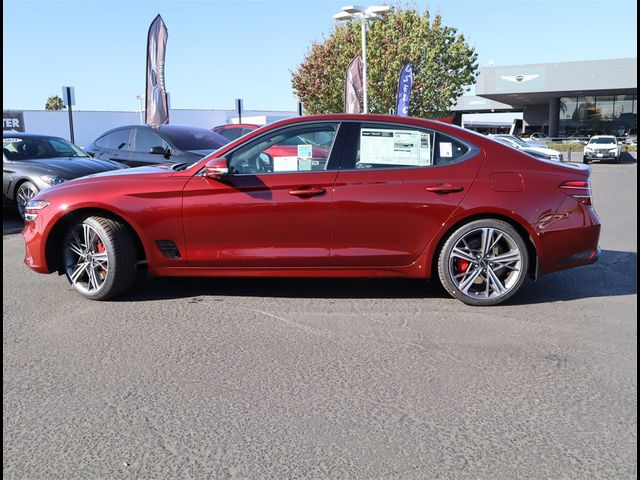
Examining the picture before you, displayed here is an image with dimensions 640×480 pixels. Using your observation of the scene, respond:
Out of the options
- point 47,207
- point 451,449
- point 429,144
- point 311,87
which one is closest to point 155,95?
point 47,207

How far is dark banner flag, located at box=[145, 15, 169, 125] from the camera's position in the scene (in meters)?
16.4

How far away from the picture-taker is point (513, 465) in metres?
2.53

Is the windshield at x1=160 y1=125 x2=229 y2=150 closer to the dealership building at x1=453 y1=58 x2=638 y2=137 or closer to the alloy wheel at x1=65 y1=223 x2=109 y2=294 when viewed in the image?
the alloy wheel at x1=65 y1=223 x2=109 y2=294

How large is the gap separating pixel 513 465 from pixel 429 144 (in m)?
2.91

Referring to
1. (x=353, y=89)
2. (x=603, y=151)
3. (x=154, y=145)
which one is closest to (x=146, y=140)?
(x=154, y=145)

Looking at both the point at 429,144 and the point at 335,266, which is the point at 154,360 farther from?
the point at 429,144

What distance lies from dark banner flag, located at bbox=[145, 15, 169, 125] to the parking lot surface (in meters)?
12.0

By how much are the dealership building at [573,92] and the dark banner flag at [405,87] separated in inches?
1084

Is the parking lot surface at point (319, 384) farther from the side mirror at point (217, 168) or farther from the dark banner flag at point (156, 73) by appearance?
the dark banner flag at point (156, 73)

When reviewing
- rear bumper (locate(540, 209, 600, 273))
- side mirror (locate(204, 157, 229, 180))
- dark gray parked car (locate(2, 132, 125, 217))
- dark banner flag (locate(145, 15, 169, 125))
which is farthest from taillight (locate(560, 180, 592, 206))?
dark banner flag (locate(145, 15, 169, 125))

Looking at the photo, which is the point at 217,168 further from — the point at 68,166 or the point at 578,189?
the point at 68,166

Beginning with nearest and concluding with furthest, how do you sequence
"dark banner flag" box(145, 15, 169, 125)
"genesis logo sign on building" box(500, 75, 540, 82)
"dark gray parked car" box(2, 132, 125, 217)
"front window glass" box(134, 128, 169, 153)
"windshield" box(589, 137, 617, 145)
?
"dark gray parked car" box(2, 132, 125, 217) → "front window glass" box(134, 128, 169, 153) → "dark banner flag" box(145, 15, 169, 125) → "windshield" box(589, 137, 617, 145) → "genesis logo sign on building" box(500, 75, 540, 82)

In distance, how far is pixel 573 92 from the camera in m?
48.9

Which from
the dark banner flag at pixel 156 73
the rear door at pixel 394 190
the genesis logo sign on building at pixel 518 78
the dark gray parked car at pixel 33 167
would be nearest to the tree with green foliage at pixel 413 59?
the dark banner flag at pixel 156 73
